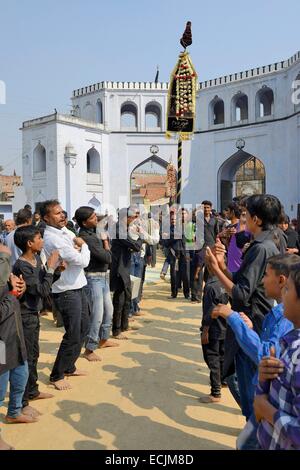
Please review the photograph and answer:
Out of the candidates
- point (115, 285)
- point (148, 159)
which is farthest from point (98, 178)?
point (115, 285)

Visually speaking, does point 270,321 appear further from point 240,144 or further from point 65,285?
point 240,144

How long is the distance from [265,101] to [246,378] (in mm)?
25522

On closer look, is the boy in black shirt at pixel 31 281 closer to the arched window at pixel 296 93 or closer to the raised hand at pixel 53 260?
the raised hand at pixel 53 260

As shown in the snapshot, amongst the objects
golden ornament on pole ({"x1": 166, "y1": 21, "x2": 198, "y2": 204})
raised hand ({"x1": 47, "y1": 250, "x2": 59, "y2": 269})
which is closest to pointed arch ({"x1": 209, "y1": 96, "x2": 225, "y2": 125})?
golden ornament on pole ({"x1": 166, "y1": 21, "x2": 198, "y2": 204})

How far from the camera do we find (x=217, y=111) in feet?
88.6

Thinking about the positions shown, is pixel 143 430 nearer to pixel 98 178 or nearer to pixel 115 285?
pixel 115 285

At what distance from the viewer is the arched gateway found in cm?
2486

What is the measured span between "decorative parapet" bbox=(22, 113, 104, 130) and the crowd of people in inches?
765

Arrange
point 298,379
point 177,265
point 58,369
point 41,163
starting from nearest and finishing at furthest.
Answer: point 298,379
point 58,369
point 177,265
point 41,163

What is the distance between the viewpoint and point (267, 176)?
2352 centimetres

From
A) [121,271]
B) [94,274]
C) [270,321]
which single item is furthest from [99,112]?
[270,321]

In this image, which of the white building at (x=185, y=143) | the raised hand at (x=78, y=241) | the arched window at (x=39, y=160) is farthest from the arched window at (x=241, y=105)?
the raised hand at (x=78, y=241)

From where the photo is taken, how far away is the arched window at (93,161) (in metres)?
26.8
